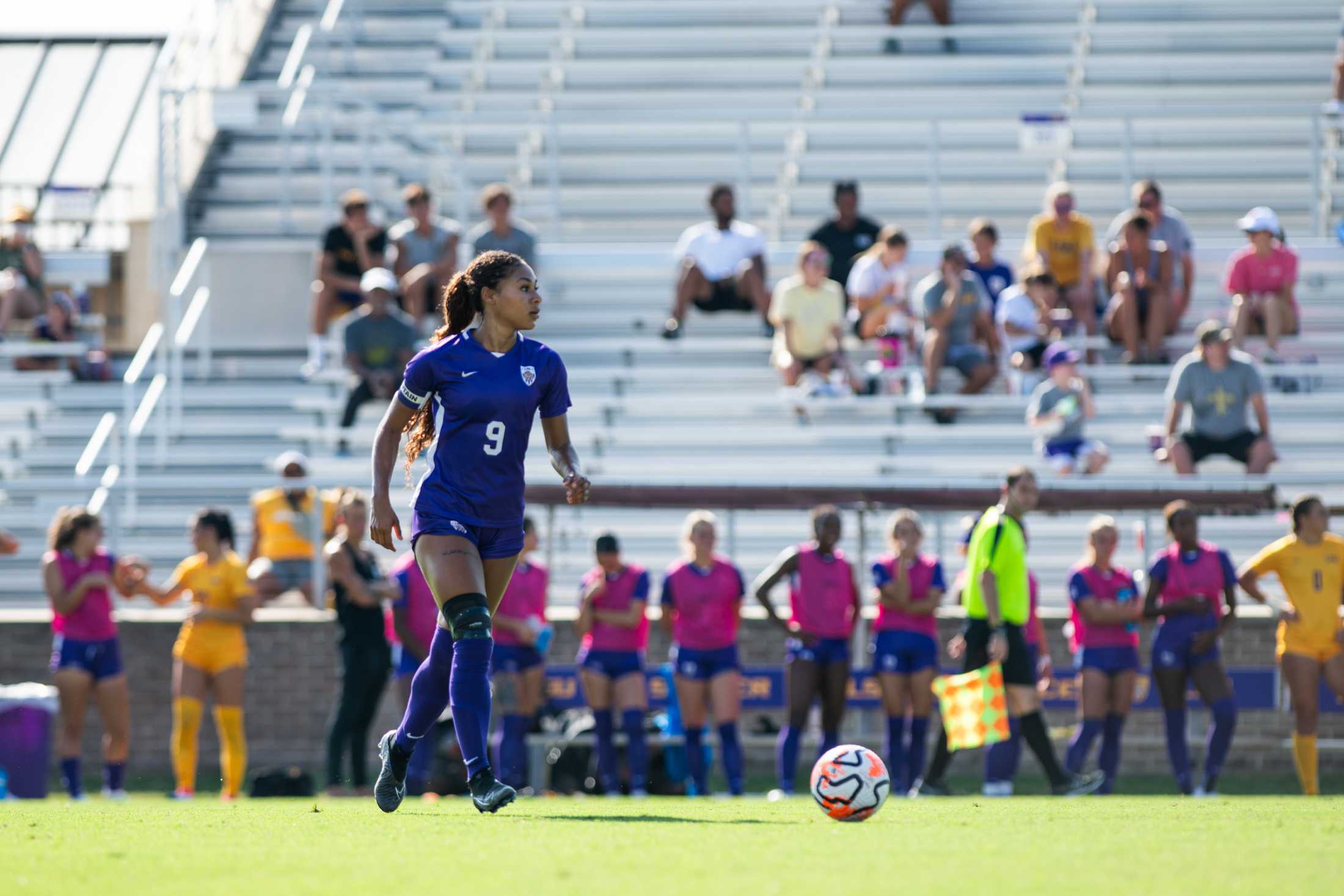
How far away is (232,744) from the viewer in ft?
45.5

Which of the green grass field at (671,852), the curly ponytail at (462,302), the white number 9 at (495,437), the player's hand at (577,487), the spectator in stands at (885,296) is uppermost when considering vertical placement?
the spectator in stands at (885,296)

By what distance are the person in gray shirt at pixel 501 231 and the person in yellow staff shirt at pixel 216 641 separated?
5.10 m

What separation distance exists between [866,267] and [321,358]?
16.6ft

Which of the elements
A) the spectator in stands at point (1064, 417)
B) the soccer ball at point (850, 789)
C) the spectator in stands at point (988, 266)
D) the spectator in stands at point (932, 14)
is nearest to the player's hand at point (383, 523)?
the soccer ball at point (850, 789)

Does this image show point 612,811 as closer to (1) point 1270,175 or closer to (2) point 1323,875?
(2) point 1323,875

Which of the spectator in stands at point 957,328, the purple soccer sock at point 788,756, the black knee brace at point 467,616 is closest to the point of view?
the black knee brace at point 467,616

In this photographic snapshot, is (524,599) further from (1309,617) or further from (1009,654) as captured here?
(1309,617)

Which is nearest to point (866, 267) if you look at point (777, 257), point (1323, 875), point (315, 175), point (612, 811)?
point (777, 257)

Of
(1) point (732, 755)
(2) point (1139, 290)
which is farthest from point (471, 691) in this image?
(2) point (1139, 290)

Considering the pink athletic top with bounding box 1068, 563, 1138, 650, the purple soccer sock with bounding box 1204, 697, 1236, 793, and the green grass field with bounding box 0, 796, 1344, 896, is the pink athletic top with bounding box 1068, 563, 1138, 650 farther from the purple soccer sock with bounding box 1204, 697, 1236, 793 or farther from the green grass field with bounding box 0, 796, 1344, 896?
the green grass field with bounding box 0, 796, 1344, 896

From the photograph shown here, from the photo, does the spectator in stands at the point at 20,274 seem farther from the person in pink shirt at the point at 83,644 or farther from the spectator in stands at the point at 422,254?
the person in pink shirt at the point at 83,644

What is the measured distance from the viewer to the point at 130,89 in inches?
1270

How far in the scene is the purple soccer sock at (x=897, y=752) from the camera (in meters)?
13.4

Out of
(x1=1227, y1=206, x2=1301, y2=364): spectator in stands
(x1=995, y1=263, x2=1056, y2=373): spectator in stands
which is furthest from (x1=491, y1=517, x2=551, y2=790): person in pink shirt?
(x1=1227, y1=206, x2=1301, y2=364): spectator in stands
